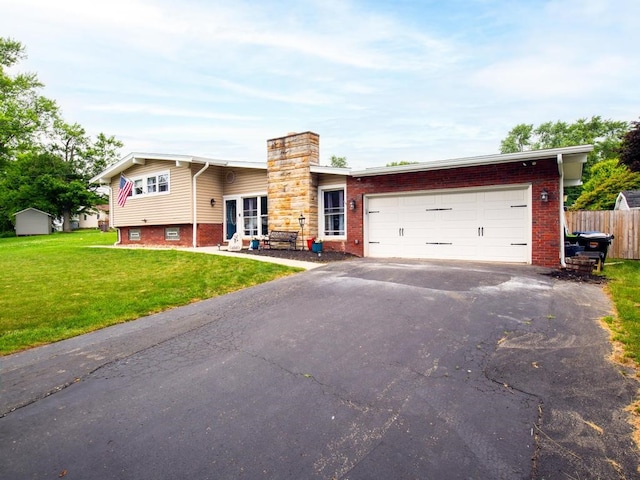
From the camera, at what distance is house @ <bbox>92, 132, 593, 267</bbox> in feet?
30.8

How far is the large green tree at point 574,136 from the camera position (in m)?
39.4

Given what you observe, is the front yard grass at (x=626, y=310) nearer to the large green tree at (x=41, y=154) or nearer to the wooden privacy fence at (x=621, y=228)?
the wooden privacy fence at (x=621, y=228)

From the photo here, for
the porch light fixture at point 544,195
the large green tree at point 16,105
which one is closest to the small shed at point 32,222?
the large green tree at point 16,105

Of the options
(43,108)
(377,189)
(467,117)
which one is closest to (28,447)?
(377,189)

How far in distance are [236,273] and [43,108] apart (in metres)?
41.4

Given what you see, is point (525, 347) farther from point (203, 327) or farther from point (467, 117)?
point (467, 117)

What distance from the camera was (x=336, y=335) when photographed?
4.40 meters

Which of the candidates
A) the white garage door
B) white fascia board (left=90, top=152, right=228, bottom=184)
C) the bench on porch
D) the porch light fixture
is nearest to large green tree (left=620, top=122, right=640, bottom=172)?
the porch light fixture

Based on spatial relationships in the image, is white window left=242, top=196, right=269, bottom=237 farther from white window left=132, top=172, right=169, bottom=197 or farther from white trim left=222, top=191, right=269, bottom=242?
white window left=132, top=172, right=169, bottom=197

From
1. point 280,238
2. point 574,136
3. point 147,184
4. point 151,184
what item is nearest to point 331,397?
point 280,238

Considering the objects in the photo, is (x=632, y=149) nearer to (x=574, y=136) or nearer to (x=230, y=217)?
(x=230, y=217)

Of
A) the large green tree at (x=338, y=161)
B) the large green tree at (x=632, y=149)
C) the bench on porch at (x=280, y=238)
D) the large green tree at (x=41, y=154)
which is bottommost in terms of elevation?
the bench on porch at (x=280, y=238)

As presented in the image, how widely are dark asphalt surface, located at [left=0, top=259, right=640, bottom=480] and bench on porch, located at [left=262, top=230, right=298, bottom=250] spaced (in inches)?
302

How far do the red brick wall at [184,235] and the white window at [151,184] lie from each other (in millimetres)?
1729
